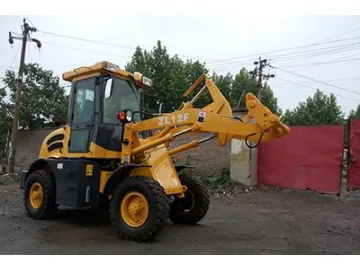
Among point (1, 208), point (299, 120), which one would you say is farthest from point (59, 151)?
point (299, 120)

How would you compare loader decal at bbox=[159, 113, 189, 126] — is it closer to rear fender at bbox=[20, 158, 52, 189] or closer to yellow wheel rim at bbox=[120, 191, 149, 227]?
yellow wheel rim at bbox=[120, 191, 149, 227]

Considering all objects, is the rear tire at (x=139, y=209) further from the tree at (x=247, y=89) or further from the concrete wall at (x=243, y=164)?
the tree at (x=247, y=89)

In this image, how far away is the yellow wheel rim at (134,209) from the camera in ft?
17.6

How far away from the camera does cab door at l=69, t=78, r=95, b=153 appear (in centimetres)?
646

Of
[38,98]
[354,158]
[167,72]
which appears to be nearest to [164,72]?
[167,72]

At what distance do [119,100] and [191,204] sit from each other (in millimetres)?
2212

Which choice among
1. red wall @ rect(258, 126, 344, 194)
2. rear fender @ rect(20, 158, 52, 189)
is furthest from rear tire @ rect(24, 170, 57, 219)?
red wall @ rect(258, 126, 344, 194)

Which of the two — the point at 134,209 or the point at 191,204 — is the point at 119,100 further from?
the point at 191,204

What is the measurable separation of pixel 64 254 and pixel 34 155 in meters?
15.6

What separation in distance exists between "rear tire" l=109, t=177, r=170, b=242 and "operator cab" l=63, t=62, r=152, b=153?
3.47 ft

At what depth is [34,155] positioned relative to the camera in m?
19.1

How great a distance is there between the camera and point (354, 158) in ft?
28.4

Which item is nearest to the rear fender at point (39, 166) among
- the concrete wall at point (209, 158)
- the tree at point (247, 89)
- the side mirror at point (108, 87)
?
the side mirror at point (108, 87)

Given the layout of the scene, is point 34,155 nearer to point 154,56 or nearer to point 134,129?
point 154,56
